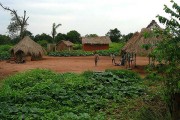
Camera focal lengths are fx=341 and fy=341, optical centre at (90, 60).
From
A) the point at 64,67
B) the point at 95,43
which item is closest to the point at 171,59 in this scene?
the point at 64,67

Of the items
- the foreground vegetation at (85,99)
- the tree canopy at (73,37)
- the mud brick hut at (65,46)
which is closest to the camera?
the foreground vegetation at (85,99)

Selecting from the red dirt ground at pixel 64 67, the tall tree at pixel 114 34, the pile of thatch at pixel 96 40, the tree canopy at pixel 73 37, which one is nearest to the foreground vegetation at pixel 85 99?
the red dirt ground at pixel 64 67

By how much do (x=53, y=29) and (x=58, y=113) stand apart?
38.1 metres

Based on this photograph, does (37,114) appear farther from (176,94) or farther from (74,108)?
(176,94)

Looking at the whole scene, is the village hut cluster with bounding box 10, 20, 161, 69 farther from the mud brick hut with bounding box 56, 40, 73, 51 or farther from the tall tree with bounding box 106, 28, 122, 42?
the tall tree with bounding box 106, 28, 122, 42

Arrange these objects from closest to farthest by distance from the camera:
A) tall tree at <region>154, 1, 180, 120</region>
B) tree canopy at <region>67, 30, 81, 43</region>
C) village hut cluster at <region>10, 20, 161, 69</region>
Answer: tall tree at <region>154, 1, 180, 120</region> → village hut cluster at <region>10, 20, 161, 69</region> → tree canopy at <region>67, 30, 81, 43</region>

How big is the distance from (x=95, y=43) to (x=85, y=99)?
1282 inches

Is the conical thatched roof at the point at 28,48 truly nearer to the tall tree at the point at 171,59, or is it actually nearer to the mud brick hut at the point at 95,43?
the mud brick hut at the point at 95,43

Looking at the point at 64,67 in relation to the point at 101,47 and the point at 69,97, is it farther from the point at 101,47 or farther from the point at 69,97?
the point at 101,47

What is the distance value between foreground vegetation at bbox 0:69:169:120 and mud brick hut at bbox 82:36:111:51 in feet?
95.6

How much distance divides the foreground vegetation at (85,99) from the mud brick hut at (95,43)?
29133 mm

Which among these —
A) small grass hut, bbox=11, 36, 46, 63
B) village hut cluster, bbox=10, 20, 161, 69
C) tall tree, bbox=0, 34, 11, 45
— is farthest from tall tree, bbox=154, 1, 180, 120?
tall tree, bbox=0, 34, 11, 45

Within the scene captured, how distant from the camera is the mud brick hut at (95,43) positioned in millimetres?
41719

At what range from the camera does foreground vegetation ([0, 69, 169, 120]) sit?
789 cm
